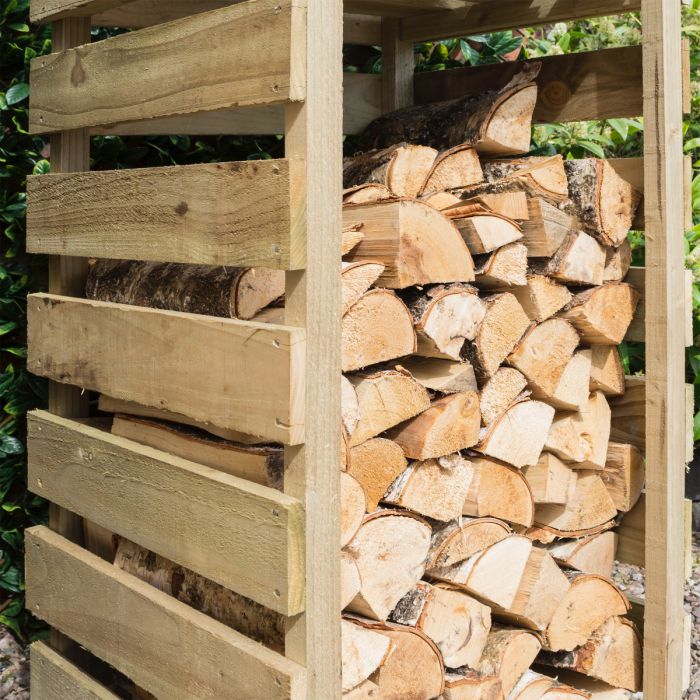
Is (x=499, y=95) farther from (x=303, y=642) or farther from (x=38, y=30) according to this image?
(x=303, y=642)

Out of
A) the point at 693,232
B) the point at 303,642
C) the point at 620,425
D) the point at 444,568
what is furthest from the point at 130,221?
the point at 693,232

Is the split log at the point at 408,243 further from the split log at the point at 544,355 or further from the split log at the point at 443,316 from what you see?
the split log at the point at 544,355

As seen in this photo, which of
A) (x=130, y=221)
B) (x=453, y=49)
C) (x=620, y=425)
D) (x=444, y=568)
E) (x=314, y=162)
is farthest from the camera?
(x=453, y=49)

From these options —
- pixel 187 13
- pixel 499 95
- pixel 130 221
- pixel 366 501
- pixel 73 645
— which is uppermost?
pixel 187 13

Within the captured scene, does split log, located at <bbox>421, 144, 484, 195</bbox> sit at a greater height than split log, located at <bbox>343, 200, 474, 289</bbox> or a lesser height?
greater

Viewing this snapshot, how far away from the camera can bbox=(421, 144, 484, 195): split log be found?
86.2 inches

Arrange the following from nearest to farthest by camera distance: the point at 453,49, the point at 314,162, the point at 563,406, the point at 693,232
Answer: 1. the point at 314,162
2. the point at 563,406
3. the point at 453,49
4. the point at 693,232

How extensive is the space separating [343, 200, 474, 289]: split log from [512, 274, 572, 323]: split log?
235mm

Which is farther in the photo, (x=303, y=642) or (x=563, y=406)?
(x=563, y=406)

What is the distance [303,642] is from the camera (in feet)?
4.93

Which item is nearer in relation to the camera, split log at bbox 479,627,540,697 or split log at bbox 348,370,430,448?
split log at bbox 348,370,430,448

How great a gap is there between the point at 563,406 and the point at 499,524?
34 centimetres

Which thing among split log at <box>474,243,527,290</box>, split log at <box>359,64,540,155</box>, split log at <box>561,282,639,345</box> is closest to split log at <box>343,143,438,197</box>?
split log at <box>359,64,540,155</box>

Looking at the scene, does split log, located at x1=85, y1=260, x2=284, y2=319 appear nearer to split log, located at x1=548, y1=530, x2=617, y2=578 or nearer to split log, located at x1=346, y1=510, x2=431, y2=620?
split log, located at x1=346, y1=510, x2=431, y2=620
